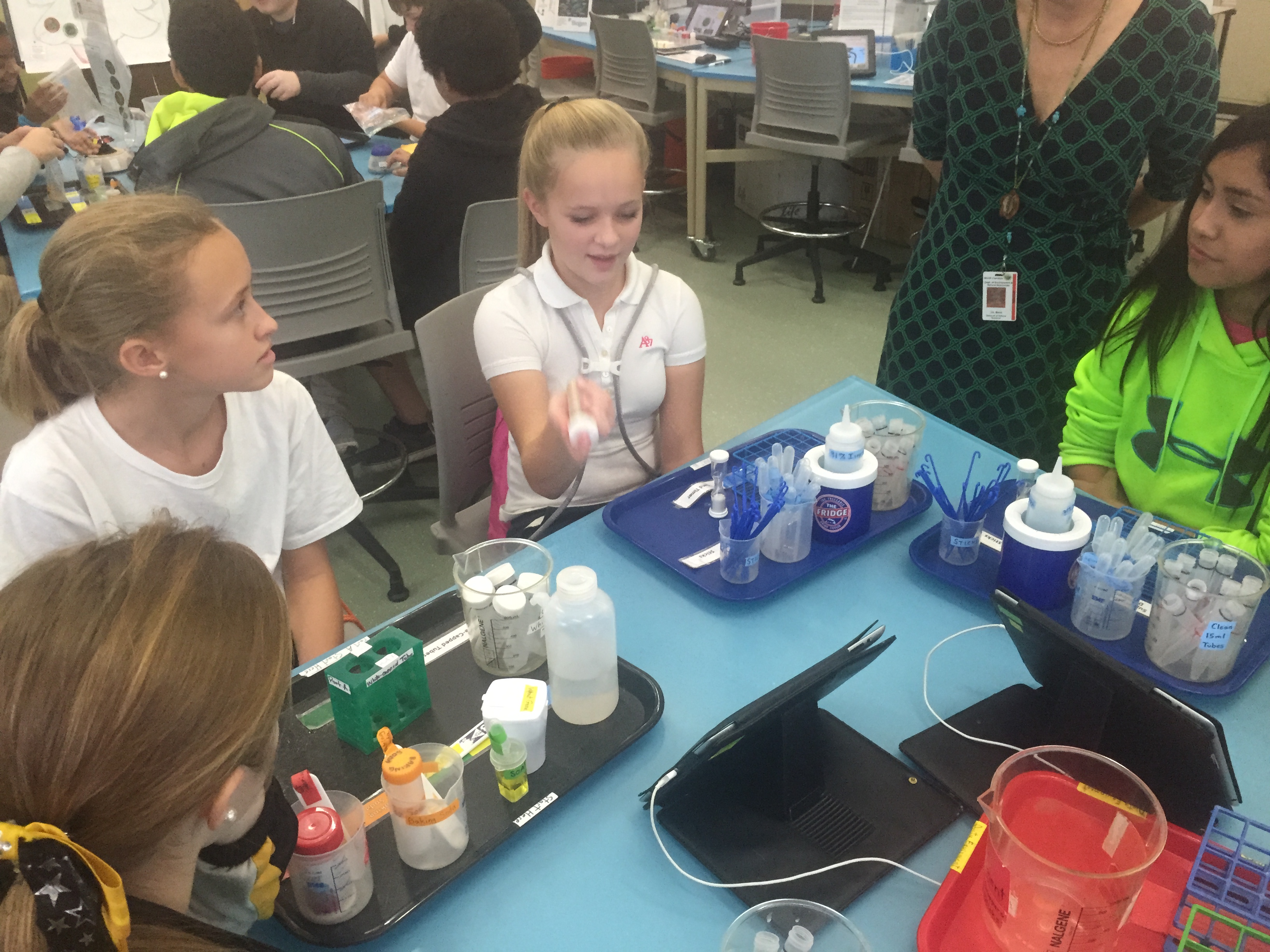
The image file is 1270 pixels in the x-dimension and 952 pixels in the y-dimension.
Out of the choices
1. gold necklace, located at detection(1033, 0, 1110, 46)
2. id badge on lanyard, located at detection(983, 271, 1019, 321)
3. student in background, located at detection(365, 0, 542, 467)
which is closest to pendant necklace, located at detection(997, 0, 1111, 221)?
gold necklace, located at detection(1033, 0, 1110, 46)

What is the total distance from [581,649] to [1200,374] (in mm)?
1004

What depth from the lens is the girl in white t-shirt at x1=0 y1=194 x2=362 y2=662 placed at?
3.51 ft

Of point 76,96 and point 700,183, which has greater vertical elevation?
point 76,96

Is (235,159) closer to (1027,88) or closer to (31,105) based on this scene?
(31,105)

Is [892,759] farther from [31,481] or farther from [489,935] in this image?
[31,481]

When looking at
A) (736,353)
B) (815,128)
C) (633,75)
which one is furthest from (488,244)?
(633,75)

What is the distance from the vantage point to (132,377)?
3.71 feet

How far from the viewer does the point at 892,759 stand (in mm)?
907

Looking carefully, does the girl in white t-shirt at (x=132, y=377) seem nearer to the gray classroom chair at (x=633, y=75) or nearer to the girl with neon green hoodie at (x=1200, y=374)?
the girl with neon green hoodie at (x=1200, y=374)

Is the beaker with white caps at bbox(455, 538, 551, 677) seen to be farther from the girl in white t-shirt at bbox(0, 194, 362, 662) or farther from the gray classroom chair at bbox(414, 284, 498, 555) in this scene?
the gray classroom chair at bbox(414, 284, 498, 555)

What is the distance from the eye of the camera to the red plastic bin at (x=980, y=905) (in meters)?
0.73

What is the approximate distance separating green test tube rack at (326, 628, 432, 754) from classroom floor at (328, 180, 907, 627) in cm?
125

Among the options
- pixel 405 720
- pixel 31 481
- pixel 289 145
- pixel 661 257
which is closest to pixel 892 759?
pixel 405 720

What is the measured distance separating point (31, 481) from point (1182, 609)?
1.32m
